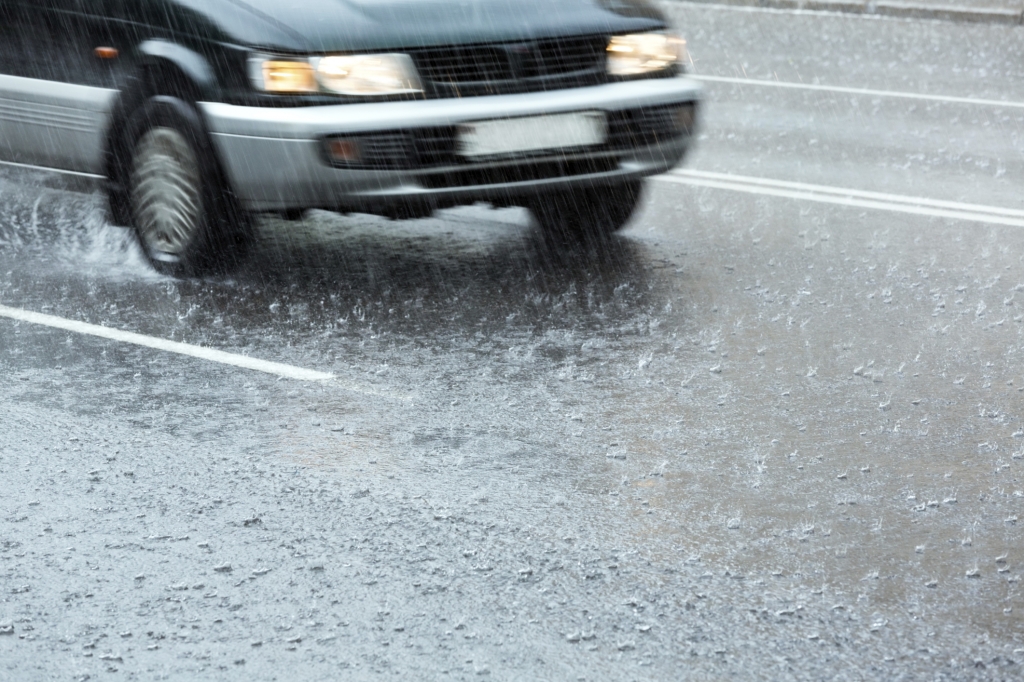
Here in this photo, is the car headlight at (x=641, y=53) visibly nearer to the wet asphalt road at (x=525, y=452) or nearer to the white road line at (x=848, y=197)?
the wet asphalt road at (x=525, y=452)

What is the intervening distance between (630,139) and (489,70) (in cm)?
71

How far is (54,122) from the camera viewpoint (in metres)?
6.69

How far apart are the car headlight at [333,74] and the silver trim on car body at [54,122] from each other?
918 mm

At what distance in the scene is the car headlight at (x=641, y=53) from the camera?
6.44 meters

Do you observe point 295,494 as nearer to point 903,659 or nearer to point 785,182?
point 903,659

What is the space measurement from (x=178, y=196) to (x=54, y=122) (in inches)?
30.9

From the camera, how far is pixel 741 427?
4.73 meters

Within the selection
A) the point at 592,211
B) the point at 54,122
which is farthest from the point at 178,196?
the point at 592,211

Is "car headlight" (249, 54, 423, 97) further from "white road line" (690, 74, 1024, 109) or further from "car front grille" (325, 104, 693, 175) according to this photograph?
"white road line" (690, 74, 1024, 109)

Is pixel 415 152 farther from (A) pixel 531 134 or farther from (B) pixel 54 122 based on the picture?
(B) pixel 54 122

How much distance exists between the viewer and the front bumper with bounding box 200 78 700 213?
586 centimetres

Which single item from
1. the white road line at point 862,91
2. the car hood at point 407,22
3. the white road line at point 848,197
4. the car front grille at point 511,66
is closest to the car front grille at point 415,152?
the car front grille at point 511,66

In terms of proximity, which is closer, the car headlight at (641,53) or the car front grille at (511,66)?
the car front grille at (511,66)

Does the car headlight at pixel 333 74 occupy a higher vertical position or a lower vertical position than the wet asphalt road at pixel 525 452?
higher
